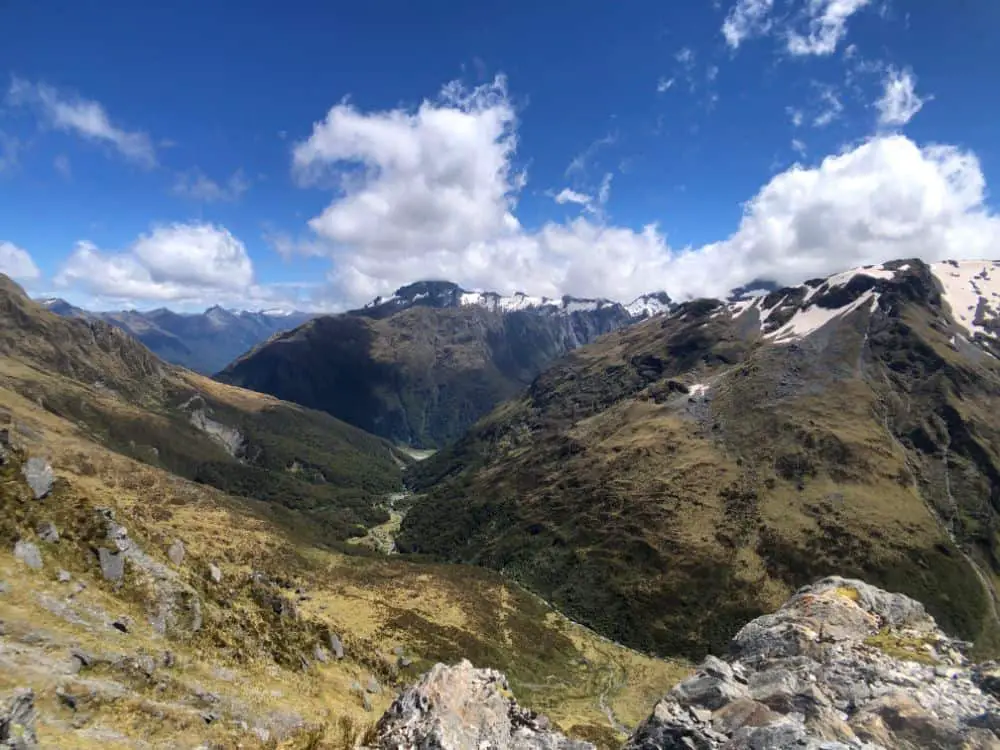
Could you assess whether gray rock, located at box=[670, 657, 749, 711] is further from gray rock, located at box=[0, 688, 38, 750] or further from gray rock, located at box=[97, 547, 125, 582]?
gray rock, located at box=[97, 547, 125, 582]

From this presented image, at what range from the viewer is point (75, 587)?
44281mm

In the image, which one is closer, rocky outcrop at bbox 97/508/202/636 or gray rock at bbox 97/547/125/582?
rocky outcrop at bbox 97/508/202/636

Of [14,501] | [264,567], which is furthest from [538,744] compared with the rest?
[264,567]

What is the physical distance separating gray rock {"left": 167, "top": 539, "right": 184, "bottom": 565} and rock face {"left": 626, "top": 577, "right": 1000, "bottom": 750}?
52.9 metres

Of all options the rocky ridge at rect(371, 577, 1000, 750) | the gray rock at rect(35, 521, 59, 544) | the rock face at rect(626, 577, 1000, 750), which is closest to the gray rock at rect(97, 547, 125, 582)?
the gray rock at rect(35, 521, 59, 544)

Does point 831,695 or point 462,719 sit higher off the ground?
point 831,695

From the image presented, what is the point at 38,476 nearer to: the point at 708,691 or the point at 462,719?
the point at 462,719

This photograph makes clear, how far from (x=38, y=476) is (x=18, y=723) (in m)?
40.6

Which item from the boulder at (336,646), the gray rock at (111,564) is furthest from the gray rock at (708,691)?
the boulder at (336,646)

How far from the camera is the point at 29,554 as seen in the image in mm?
44406

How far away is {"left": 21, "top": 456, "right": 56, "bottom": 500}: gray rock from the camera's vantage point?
53.4 metres

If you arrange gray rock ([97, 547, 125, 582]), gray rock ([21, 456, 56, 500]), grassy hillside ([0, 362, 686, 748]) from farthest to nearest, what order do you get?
gray rock ([21, 456, 56, 500]) → gray rock ([97, 547, 125, 582]) → grassy hillside ([0, 362, 686, 748])

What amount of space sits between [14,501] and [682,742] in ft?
178

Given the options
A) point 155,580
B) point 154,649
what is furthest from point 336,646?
point 154,649
